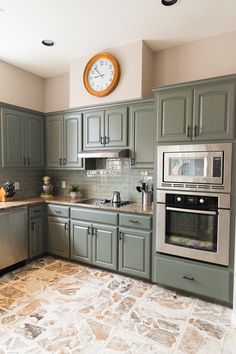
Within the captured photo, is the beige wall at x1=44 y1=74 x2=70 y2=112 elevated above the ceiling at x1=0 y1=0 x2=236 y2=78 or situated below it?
below

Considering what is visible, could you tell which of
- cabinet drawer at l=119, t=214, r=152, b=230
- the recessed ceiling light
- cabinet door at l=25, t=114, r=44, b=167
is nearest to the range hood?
cabinet drawer at l=119, t=214, r=152, b=230

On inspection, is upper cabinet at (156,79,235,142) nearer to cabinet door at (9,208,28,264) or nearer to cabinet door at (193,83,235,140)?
cabinet door at (193,83,235,140)

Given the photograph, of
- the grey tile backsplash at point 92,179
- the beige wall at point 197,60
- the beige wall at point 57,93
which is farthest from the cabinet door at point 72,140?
the beige wall at point 197,60

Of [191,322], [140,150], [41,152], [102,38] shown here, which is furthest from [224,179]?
[41,152]

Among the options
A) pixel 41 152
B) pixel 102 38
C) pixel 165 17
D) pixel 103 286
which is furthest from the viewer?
pixel 41 152

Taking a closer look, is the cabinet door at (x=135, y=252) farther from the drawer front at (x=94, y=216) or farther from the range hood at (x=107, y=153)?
the range hood at (x=107, y=153)

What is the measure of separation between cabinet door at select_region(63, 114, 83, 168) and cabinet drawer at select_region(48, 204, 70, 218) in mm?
671

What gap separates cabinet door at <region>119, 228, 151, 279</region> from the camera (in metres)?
2.85

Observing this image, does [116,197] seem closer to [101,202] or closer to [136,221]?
[101,202]

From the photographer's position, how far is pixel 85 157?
345cm

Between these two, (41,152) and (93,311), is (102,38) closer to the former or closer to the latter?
(41,152)

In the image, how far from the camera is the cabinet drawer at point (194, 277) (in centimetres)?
240

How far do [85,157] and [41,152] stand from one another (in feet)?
3.18

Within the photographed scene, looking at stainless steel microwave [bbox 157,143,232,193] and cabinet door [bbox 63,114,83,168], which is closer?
stainless steel microwave [bbox 157,143,232,193]
